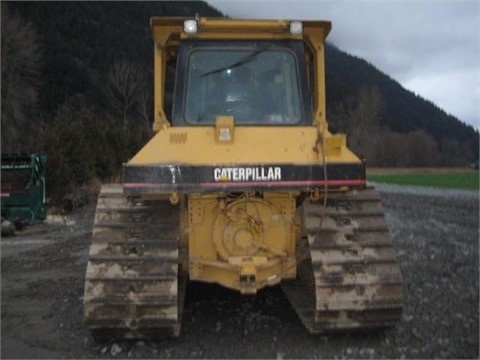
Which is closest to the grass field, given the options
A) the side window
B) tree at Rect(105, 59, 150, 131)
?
tree at Rect(105, 59, 150, 131)

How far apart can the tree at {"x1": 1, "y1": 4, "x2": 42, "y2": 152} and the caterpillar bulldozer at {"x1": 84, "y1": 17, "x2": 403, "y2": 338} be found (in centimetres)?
2784

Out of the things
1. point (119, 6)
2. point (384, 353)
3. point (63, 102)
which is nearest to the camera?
point (384, 353)

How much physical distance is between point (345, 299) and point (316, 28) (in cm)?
246

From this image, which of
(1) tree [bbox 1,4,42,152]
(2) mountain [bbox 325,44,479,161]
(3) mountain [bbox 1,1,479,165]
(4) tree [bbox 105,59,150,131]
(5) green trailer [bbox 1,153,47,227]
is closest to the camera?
(5) green trailer [bbox 1,153,47,227]

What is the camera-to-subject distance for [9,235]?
499 inches

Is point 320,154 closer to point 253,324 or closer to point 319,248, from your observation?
point 319,248

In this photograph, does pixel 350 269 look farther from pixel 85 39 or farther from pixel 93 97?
pixel 85 39

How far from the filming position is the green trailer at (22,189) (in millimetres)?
14055

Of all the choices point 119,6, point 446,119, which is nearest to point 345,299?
point 119,6

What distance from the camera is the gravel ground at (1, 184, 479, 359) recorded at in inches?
185

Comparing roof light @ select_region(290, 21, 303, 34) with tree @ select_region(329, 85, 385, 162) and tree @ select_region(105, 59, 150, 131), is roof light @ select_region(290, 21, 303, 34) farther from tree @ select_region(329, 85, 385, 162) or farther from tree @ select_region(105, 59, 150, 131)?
tree @ select_region(329, 85, 385, 162)

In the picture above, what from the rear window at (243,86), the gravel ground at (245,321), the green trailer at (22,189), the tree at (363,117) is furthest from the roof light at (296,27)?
the tree at (363,117)

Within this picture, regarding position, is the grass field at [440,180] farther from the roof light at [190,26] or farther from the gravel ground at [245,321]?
the roof light at [190,26]

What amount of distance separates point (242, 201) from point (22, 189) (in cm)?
1056
